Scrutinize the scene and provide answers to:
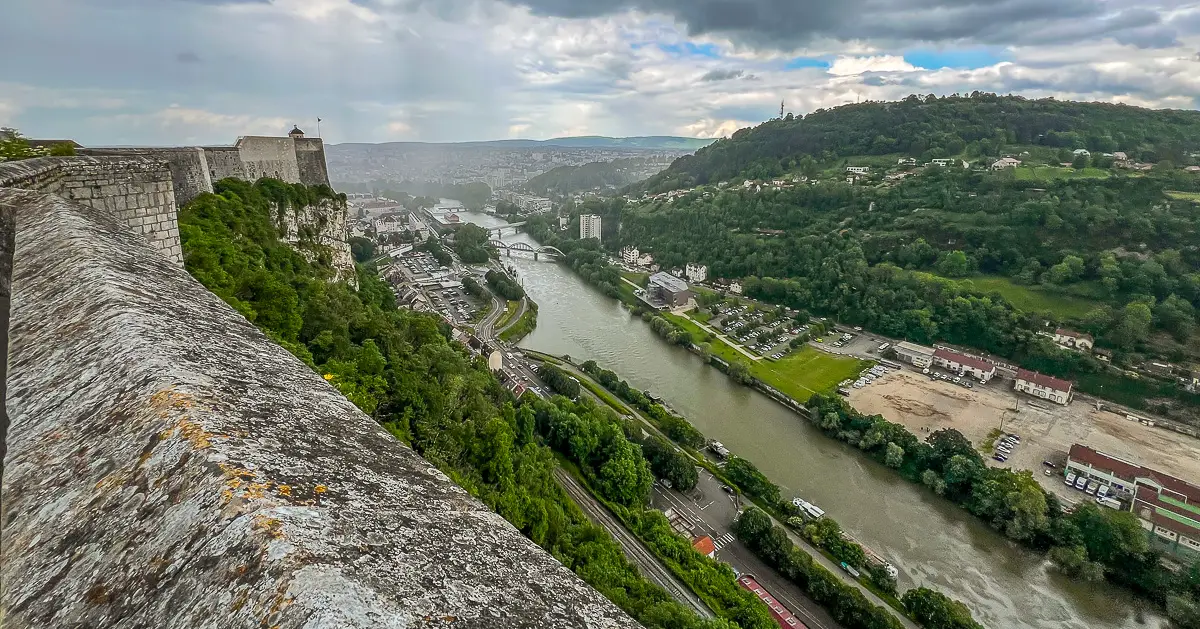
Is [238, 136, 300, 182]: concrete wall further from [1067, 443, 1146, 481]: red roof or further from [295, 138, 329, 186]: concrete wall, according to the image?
[1067, 443, 1146, 481]: red roof

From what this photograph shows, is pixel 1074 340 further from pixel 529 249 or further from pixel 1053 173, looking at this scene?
pixel 529 249

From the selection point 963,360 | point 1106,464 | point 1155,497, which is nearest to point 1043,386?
point 963,360

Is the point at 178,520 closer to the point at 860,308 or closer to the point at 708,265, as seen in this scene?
the point at 860,308

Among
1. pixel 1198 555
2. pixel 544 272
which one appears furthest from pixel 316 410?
pixel 544 272

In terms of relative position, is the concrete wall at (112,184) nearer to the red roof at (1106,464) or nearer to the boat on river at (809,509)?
the boat on river at (809,509)

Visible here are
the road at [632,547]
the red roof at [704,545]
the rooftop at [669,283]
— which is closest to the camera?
the road at [632,547]

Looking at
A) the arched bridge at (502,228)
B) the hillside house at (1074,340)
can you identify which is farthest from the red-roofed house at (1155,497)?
the arched bridge at (502,228)

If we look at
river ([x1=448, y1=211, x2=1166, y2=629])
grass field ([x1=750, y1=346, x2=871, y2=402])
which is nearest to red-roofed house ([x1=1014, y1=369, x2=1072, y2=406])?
grass field ([x1=750, y1=346, x2=871, y2=402])
